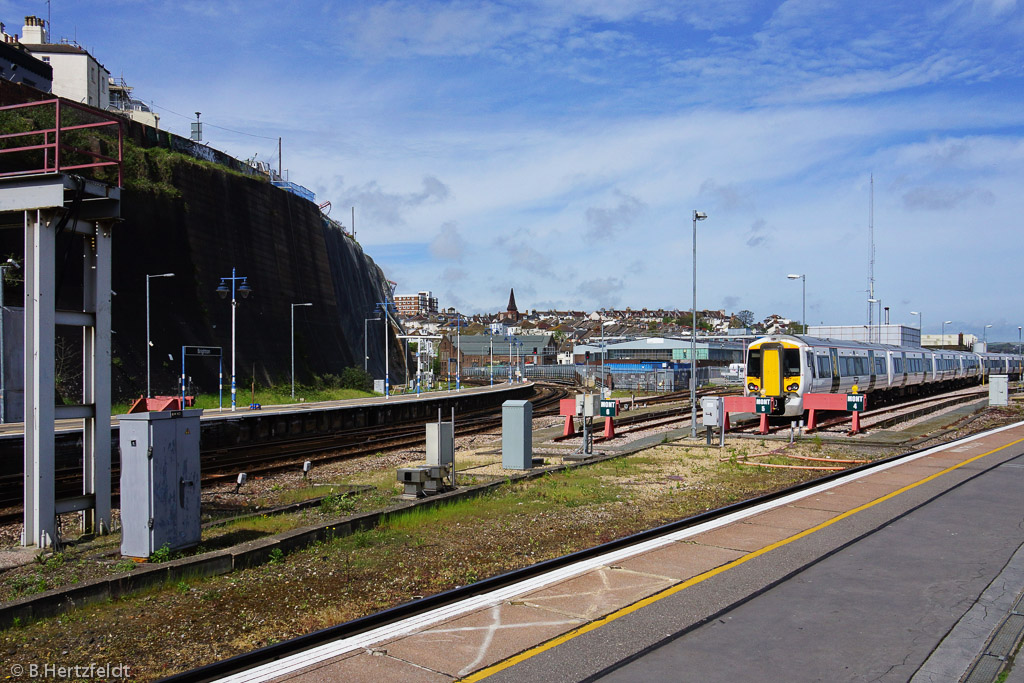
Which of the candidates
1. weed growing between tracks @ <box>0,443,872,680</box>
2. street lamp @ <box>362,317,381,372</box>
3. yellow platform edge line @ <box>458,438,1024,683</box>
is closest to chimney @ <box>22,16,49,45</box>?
street lamp @ <box>362,317,381,372</box>

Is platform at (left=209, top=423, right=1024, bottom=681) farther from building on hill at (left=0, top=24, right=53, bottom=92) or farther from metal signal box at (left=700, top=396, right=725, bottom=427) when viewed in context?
building on hill at (left=0, top=24, right=53, bottom=92)

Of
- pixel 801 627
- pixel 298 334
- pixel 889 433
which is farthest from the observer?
pixel 298 334

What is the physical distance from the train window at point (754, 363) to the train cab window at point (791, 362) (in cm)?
96

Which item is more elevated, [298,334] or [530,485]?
[298,334]

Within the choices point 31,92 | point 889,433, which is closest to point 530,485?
point 889,433

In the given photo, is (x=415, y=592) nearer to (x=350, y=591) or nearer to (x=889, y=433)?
(x=350, y=591)

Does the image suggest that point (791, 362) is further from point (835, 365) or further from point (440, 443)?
point (440, 443)

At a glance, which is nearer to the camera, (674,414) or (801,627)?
(801,627)

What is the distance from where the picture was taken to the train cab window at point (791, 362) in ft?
91.2

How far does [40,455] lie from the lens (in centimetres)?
959

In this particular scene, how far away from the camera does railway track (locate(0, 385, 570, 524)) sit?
16.0 m

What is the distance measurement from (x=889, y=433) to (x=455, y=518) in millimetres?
17572

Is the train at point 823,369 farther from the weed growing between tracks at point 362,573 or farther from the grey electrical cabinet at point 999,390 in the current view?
the weed growing between tracks at point 362,573

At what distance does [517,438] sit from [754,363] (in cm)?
1514
